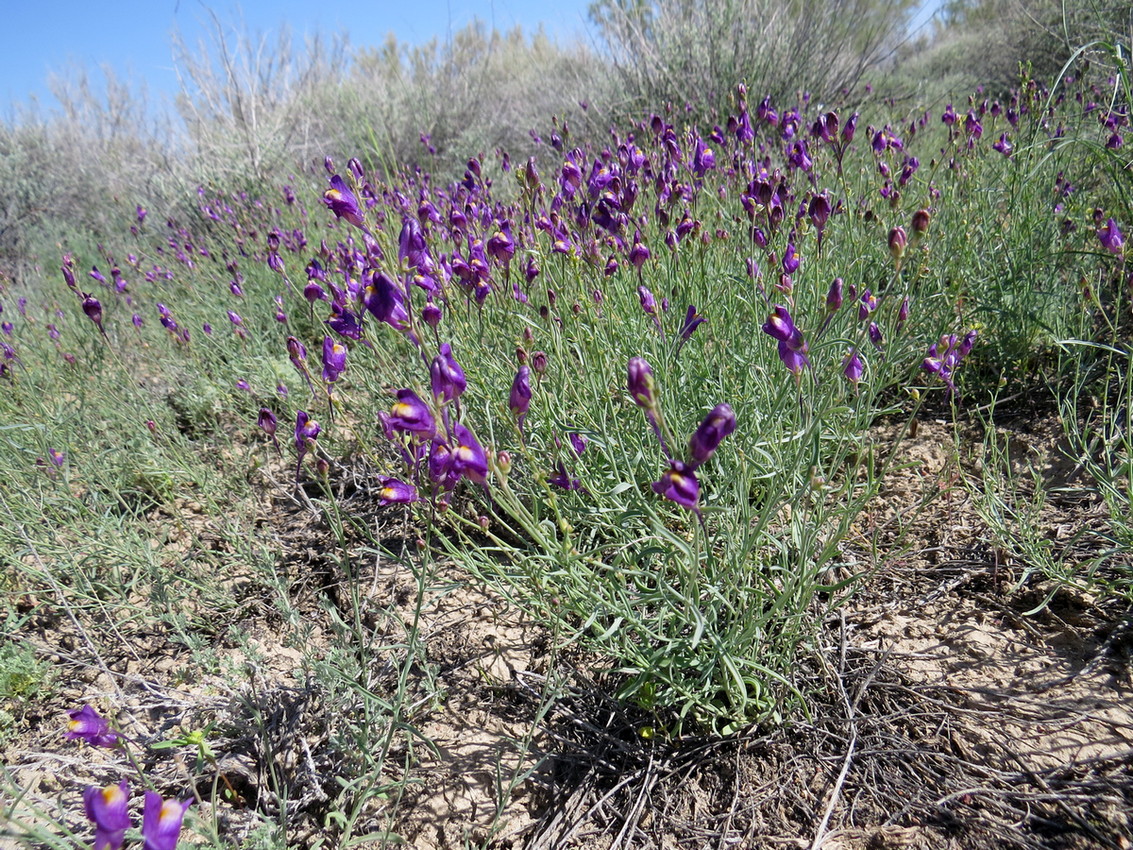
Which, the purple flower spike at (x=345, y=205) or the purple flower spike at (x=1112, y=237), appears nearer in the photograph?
the purple flower spike at (x=345, y=205)

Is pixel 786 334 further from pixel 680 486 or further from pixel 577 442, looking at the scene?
pixel 577 442

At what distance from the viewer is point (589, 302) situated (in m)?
2.60

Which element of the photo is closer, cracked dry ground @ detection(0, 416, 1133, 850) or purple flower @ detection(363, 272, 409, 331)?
cracked dry ground @ detection(0, 416, 1133, 850)

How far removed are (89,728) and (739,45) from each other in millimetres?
9054

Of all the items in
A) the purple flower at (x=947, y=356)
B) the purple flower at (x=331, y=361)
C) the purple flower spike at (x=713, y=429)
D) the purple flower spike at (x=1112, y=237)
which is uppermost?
the purple flower at (x=331, y=361)

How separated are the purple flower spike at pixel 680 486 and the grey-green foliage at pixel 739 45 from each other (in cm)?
737

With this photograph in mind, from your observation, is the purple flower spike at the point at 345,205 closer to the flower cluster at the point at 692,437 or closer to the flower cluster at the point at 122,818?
the flower cluster at the point at 692,437

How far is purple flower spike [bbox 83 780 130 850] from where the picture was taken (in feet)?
3.42

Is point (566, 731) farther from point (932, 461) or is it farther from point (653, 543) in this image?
point (932, 461)

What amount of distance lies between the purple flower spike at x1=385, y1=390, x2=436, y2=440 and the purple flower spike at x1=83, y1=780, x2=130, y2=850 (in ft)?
2.76

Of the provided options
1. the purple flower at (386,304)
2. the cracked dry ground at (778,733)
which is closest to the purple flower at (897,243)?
the cracked dry ground at (778,733)

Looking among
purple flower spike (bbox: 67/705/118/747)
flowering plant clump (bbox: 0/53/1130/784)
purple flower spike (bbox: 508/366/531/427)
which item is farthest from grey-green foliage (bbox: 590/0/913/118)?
purple flower spike (bbox: 67/705/118/747)

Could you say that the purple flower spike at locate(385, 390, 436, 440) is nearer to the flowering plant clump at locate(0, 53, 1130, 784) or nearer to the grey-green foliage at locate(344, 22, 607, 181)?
the flowering plant clump at locate(0, 53, 1130, 784)

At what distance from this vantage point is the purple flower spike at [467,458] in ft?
4.79
